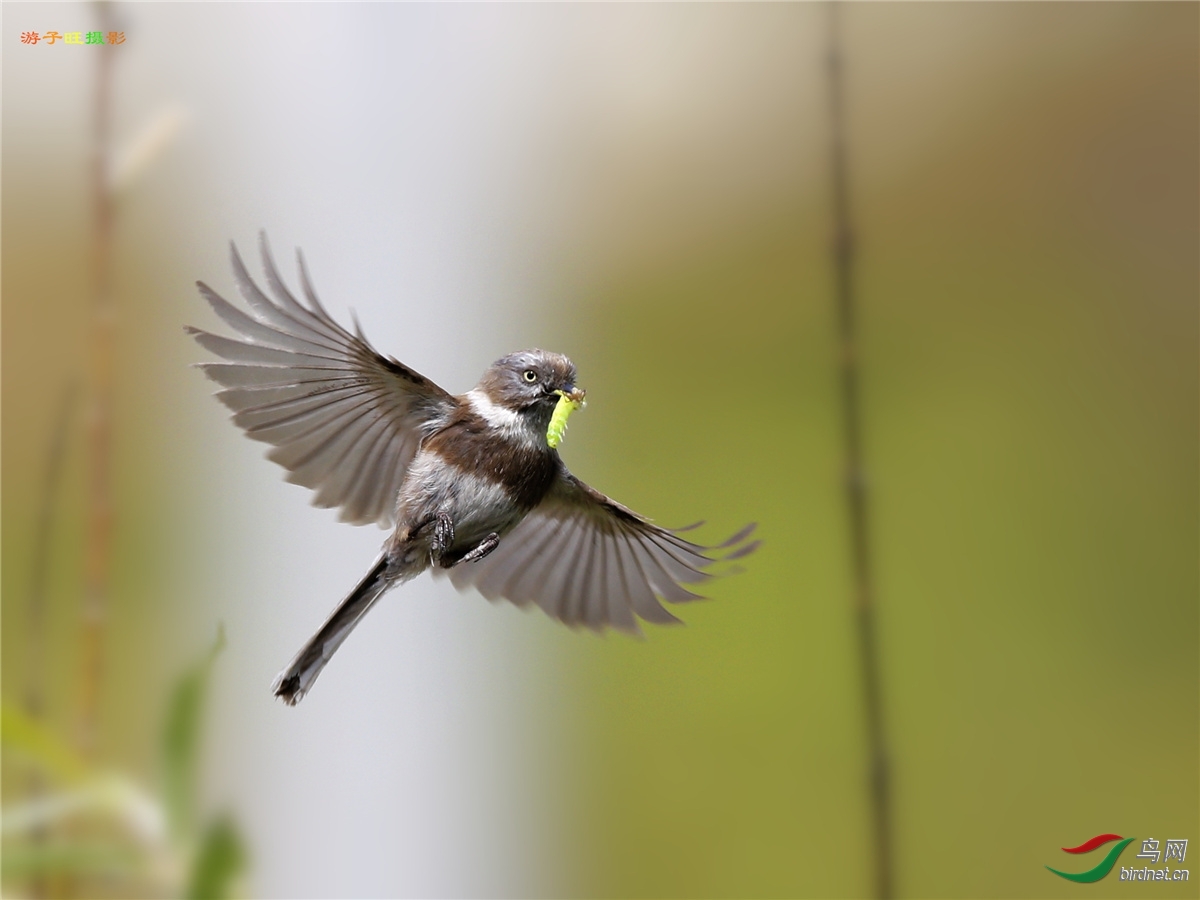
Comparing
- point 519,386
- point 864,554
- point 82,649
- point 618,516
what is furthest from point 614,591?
point 82,649

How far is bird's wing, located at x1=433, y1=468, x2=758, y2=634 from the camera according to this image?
0.59 metres

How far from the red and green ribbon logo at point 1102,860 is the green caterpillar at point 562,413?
0.75 metres

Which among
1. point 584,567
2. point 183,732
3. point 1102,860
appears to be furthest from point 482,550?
point 1102,860

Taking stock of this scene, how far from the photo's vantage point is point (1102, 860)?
0.87 metres

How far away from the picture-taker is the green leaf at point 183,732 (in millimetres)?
784

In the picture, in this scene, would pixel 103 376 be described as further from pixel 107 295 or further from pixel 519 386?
pixel 519 386

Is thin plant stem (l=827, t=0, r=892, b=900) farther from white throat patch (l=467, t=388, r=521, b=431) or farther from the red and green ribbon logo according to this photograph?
white throat patch (l=467, t=388, r=521, b=431)

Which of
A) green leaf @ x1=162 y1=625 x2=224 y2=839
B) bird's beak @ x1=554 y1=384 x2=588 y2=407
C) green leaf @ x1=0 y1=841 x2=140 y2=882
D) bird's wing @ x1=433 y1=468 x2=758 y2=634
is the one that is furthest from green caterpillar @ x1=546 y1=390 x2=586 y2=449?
green leaf @ x1=0 y1=841 x2=140 y2=882

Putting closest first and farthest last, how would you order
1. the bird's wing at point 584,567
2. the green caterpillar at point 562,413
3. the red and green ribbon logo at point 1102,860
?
the green caterpillar at point 562,413
the bird's wing at point 584,567
the red and green ribbon logo at point 1102,860

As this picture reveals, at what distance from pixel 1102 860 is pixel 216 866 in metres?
0.80

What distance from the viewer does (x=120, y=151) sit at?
928mm

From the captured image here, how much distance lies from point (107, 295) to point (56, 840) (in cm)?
54

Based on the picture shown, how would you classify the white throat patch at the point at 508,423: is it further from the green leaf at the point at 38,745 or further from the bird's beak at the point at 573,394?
the green leaf at the point at 38,745

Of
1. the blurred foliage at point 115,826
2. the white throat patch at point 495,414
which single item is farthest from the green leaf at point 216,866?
the white throat patch at point 495,414
